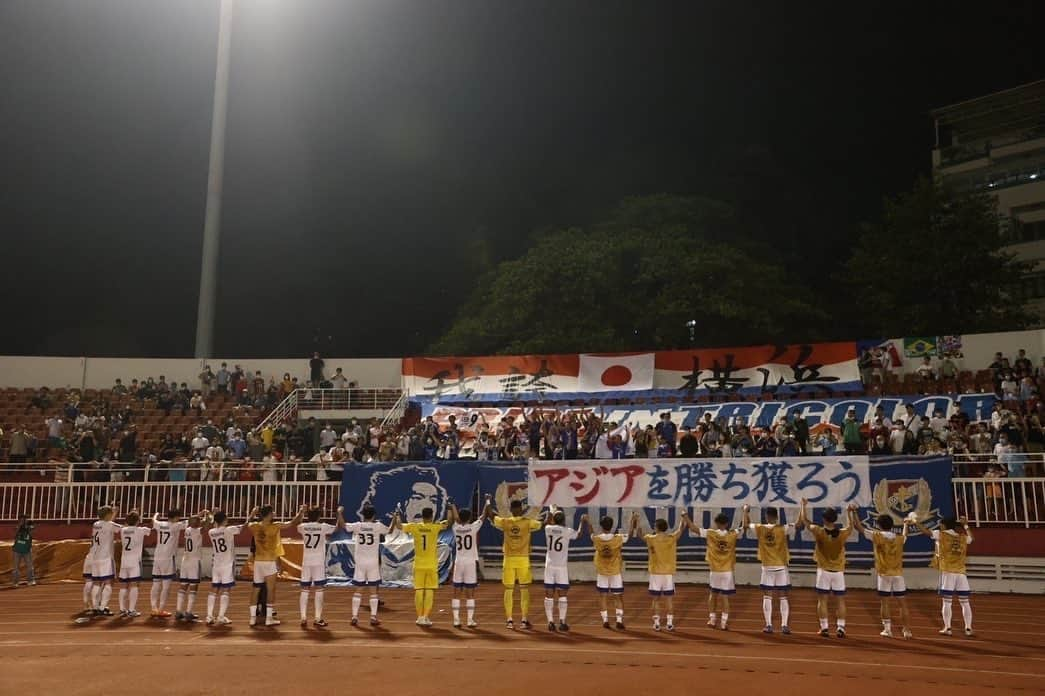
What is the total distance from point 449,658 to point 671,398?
59.1ft

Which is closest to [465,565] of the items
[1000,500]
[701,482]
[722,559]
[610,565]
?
[610,565]

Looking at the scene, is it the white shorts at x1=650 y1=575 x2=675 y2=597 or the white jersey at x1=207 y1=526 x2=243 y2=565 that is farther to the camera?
the white jersey at x1=207 y1=526 x2=243 y2=565

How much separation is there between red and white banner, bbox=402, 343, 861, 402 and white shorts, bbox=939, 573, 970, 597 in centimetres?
1429

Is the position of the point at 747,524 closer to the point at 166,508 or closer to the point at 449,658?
the point at 449,658

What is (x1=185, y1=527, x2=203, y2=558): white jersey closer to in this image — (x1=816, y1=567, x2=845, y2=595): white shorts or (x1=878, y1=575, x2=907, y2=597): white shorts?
(x1=816, y1=567, x2=845, y2=595): white shorts

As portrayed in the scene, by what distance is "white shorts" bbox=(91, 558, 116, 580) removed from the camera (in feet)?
48.9

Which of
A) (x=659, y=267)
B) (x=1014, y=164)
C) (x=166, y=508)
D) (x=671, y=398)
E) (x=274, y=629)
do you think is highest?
(x=1014, y=164)

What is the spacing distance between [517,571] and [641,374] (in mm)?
16089

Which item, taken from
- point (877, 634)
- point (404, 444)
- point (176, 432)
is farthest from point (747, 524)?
point (176, 432)

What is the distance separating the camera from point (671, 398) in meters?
28.0

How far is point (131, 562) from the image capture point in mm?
14867

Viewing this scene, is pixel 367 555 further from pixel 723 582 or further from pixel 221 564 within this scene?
pixel 723 582

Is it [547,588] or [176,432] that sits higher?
[176,432]

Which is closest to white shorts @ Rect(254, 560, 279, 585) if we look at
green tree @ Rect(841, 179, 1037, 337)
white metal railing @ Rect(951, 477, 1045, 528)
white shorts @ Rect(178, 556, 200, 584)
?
white shorts @ Rect(178, 556, 200, 584)
